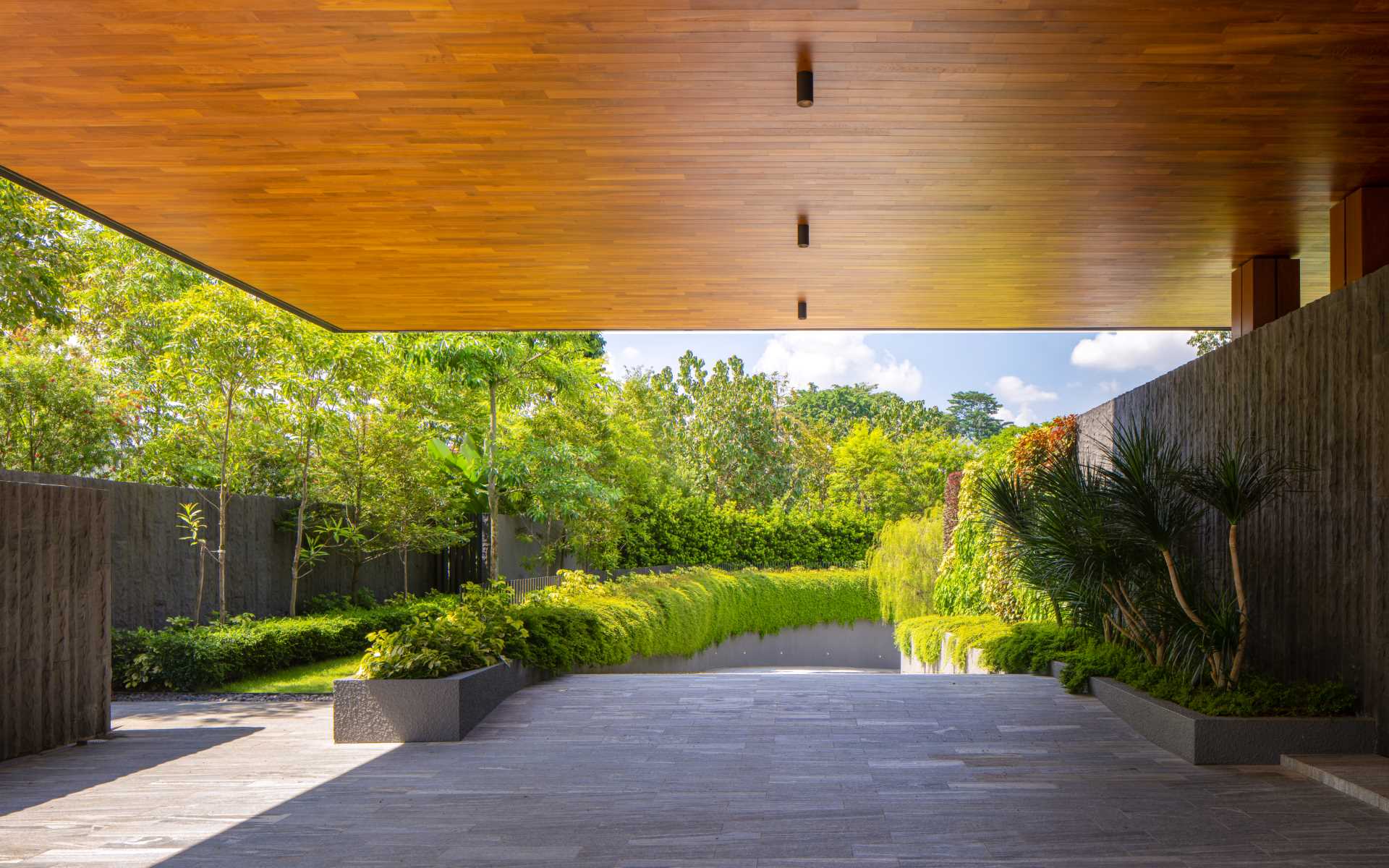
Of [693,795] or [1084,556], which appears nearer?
[693,795]

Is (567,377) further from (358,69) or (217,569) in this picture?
(358,69)

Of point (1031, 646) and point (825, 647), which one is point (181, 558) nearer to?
point (1031, 646)

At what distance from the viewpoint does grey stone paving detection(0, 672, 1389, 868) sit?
4414mm

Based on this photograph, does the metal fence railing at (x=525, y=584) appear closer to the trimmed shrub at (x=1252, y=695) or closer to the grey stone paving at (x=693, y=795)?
the grey stone paving at (x=693, y=795)

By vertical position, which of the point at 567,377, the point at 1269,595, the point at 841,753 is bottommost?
the point at 841,753

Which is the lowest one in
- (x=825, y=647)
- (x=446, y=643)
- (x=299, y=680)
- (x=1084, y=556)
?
(x=825, y=647)

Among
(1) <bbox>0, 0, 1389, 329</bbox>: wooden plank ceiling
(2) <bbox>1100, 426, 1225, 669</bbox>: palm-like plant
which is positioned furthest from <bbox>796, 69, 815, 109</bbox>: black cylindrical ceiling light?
(2) <bbox>1100, 426, 1225, 669</bbox>: palm-like plant

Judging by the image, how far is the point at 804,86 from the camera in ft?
15.1

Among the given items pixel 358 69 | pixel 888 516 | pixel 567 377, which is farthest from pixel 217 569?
pixel 888 516

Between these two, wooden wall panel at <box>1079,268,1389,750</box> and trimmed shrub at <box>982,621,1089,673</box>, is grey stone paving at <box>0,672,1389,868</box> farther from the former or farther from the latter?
trimmed shrub at <box>982,621,1089,673</box>

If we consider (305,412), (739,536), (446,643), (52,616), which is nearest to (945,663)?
(446,643)

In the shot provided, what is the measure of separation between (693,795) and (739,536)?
19.1m

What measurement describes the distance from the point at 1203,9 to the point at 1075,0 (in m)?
0.51

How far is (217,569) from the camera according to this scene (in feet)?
38.3
